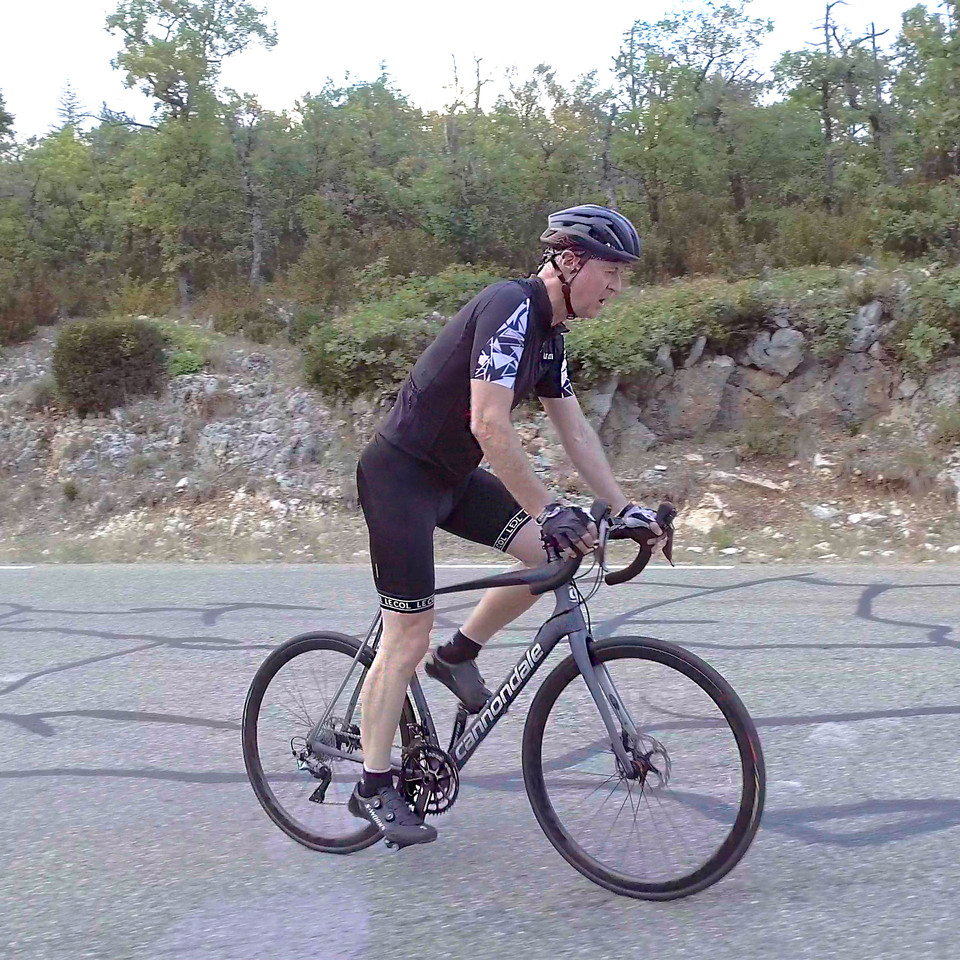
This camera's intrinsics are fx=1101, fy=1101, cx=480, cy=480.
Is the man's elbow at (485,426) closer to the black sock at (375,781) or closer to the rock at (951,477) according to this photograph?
the black sock at (375,781)

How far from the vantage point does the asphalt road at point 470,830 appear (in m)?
2.97

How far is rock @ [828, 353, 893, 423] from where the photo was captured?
13.3 metres

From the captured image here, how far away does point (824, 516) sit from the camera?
1138cm

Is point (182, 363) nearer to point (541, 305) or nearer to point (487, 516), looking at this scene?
point (487, 516)

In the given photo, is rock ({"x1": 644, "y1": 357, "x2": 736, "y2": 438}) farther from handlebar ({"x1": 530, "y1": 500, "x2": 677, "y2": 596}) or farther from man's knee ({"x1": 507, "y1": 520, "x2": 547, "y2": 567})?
handlebar ({"x1": 530, "y1": 500, "x2": 677, "y2": 596})

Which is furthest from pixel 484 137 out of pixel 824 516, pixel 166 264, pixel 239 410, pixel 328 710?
pixel 328 710

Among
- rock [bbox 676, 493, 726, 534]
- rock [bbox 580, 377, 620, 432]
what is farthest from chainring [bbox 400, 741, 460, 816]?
rock [bbox 580, 377, 620, 432]

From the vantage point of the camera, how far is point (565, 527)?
2871 millimetres

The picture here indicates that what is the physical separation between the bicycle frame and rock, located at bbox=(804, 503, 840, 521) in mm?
8669

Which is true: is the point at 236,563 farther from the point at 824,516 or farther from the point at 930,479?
the point at 930,479

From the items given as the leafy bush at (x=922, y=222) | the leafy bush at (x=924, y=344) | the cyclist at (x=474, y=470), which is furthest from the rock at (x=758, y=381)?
the cyclist at (x=474, y=470)

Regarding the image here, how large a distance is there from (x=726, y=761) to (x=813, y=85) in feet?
68.5

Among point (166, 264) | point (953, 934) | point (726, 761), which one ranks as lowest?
point (953, 934)

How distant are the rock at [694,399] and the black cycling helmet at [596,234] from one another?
10.7m
